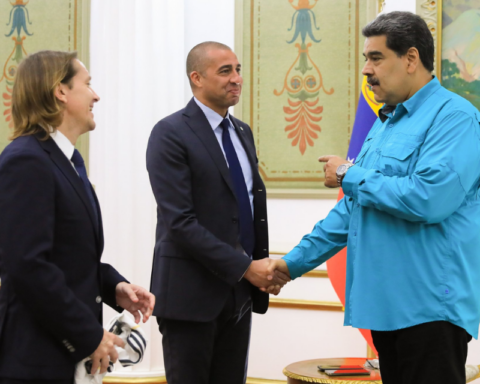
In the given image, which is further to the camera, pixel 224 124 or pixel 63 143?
pixel 224 124

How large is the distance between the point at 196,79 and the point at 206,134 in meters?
0.29

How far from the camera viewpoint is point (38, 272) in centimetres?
138

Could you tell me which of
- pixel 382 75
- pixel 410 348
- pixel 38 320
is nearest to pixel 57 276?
pixel 38 320

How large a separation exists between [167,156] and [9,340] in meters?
1.03

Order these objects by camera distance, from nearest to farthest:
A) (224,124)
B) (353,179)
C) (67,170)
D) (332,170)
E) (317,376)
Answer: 1. (67,170)
2. (353,179)
3. (332,170)
4. (224,124)
5. (317,376)

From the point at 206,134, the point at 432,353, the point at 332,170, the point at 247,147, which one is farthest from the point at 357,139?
the point at 432,353

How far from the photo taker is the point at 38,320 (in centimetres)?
141

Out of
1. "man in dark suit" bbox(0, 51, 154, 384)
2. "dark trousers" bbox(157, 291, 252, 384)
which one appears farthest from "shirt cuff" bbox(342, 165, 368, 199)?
"man in dark suit" bbox(0, 51, 154, 384)

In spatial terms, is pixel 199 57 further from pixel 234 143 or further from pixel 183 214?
pixel 183 214

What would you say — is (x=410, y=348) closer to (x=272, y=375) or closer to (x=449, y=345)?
(x=449, y=345)

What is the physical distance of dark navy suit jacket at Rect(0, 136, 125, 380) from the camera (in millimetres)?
1382

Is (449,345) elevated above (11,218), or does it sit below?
below

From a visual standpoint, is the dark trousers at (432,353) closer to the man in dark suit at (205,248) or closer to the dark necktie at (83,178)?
the man in dark suit at (205,248)

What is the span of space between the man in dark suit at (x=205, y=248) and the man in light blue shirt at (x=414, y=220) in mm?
496
